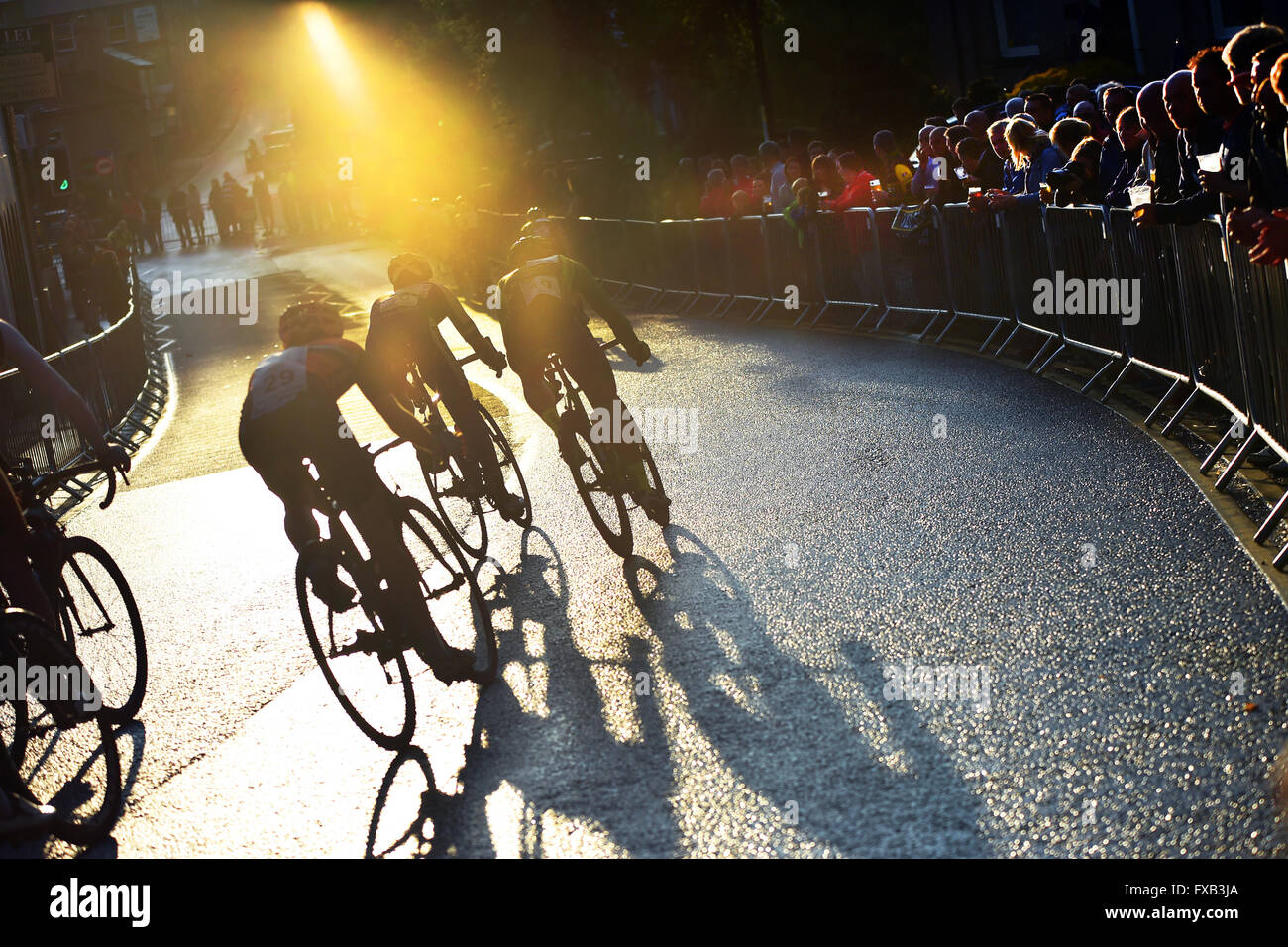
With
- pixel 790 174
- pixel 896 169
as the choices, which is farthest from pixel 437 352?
pixel 790 174

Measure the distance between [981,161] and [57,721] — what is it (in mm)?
10388

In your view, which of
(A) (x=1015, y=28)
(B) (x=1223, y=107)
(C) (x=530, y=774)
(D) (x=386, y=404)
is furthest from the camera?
(A) (x=1015, y=28)

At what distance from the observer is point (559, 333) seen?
8.64 metres

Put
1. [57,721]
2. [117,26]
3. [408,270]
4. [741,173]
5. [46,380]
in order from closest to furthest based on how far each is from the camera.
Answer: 1. [57,721]
2. [46,380]
3. [408,270]
4. [741,173]
5. [117,26]

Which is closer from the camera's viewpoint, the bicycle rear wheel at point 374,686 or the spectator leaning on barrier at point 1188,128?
the bicycle rear wheel at point 374,686

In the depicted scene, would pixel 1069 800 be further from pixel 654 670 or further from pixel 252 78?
pixel 252 78

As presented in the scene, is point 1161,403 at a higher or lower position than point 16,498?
lower

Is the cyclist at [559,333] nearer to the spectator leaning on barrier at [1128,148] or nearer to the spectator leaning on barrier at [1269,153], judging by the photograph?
the spectator leaning on barrier at [1269,153]

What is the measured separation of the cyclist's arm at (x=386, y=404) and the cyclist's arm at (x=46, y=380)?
1.24 m

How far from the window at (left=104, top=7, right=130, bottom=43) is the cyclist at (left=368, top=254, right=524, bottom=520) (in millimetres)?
96858

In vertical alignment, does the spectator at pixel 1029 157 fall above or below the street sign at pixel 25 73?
below

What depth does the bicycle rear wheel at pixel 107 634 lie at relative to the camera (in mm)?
7113

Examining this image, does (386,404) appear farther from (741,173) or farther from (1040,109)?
(741,173)

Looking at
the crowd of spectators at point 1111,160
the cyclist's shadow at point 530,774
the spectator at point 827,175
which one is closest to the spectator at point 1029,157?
the crowd of spectators at point 1111,160
